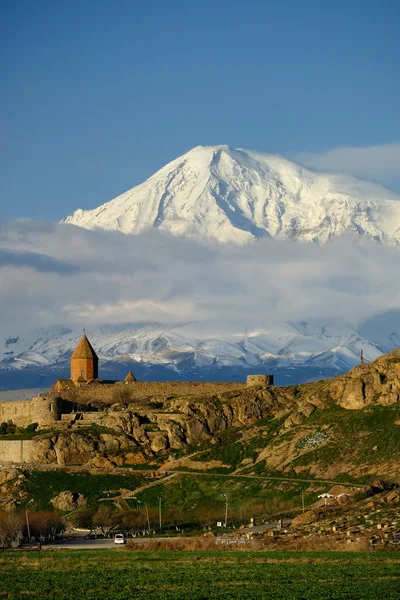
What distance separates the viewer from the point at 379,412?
11688cm

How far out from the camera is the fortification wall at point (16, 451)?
399 ft

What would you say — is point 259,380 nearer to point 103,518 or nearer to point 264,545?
point 103,518

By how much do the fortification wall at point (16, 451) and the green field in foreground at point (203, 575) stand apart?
48.7 meters

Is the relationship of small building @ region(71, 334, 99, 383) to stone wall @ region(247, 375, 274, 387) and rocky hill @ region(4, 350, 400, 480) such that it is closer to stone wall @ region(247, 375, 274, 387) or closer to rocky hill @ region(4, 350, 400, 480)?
rocky hill @ region(4, 350, 400, 480)

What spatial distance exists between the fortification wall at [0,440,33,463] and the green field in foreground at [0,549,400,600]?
48726mm

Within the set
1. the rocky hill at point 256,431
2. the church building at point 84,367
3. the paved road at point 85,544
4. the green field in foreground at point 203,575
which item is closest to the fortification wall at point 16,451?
the rocky hill at point 256,431

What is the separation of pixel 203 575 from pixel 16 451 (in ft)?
219

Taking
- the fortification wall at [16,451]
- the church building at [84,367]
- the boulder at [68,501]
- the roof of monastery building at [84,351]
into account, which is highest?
the roof of monastery building at [84,351]

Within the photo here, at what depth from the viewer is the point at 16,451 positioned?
401ft

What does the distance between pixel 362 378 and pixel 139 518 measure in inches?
1134

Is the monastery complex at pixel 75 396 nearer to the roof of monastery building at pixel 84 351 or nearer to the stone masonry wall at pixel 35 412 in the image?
the stone masonry wall at pixel 35 412

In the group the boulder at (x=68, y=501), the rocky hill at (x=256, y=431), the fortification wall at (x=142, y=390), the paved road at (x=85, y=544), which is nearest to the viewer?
the paved road at (x=85, y=544)

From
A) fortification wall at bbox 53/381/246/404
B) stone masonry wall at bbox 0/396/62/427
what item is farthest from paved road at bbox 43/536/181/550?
fortification wall at bbox 53/381/246/404

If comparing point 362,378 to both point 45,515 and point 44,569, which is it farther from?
point 44,569
